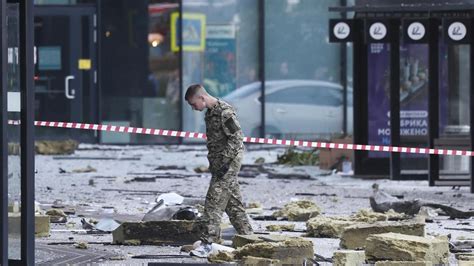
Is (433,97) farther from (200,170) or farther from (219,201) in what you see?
(219,201)

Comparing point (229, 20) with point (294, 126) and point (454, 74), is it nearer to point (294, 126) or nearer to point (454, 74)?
point (294, 126)

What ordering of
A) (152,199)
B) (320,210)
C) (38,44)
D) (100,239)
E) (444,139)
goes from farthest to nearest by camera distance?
1. (38,44)
2. (444,139)
3. (152,199)
4. (320,210)
5. (100,239)

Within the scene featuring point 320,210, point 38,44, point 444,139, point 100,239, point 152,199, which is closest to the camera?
point 100,239

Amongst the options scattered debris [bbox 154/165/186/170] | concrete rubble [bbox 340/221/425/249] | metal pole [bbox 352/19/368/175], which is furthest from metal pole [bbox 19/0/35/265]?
scattered debris [bbox 154/165/186/170]

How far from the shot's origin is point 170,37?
3225cm

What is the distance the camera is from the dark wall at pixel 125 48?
1271 inches

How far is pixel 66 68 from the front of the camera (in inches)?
1262

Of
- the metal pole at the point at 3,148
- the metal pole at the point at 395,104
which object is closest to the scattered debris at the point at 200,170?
the metal pole at the point at 395,104

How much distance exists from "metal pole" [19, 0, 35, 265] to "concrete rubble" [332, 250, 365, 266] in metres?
2.60

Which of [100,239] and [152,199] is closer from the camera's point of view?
[100,239]

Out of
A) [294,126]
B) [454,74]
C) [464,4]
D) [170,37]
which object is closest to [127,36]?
[170,37]

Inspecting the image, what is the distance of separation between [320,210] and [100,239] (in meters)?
3.77

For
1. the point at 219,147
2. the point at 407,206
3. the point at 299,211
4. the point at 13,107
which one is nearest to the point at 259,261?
the point at 219,147

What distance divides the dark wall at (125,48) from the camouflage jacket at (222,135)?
18.1 m
